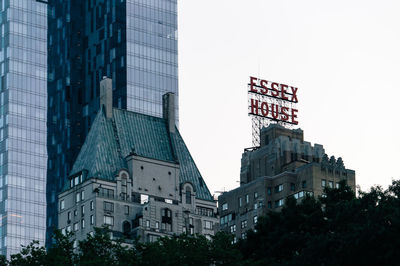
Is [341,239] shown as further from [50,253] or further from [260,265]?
[50,253]

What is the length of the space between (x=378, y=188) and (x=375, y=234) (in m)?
21.9

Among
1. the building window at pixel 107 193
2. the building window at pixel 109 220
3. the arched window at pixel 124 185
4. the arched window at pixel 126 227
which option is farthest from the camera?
the arched window at pixel 124 185

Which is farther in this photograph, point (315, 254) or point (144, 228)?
point (144, 228)

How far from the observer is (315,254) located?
4685 inches

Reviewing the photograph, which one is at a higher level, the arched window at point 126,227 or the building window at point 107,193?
the building window at point 107,193

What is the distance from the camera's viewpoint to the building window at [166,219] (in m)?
198

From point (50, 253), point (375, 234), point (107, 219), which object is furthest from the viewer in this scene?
point (107, 219)

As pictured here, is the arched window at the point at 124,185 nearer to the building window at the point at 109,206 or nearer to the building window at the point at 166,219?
the building window at the point at 109,206

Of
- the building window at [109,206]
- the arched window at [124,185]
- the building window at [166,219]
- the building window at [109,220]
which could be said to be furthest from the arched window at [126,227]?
the building window at [166,219]

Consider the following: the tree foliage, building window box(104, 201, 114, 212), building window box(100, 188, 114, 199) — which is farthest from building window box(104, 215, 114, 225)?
the tree foliage

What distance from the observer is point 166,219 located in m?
198

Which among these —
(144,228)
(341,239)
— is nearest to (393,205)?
(341,239)

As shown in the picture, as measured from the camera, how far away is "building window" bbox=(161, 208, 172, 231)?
198 m

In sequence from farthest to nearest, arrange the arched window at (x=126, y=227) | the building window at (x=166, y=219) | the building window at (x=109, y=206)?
the building window at (x=166, y=219)
the building window at (x=109, y=206)
the arched window at (x=126, y=227)
